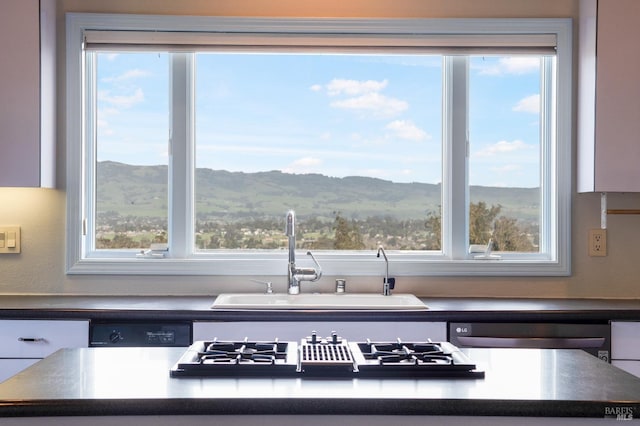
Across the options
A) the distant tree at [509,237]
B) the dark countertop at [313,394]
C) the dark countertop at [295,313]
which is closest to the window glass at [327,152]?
the distant tree at [509,237]

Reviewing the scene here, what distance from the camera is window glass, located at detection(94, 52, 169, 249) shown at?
318 centimetres

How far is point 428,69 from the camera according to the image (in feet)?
10.6

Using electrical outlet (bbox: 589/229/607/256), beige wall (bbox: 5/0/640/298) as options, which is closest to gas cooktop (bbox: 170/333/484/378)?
beige wall (bbox: 5/0/640/298)

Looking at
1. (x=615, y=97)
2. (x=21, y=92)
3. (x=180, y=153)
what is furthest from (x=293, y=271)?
(x=615, y=97)

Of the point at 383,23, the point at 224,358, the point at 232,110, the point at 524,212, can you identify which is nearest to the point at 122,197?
the point at 232,110

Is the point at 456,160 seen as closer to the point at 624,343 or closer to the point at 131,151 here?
the point at 624,343

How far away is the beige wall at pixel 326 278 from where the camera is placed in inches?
A: 120

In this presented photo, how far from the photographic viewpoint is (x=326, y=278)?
3.09m

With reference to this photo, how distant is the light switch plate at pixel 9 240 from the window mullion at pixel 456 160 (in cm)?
225

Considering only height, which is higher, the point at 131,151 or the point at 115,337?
the point at 131,151

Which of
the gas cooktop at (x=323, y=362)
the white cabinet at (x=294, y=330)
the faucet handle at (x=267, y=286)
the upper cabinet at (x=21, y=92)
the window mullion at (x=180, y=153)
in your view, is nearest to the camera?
the gas cooktop at (x=323, y=362)

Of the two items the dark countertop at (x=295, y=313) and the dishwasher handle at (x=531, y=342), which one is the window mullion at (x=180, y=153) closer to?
the dark countertop at (x=295, y=313)

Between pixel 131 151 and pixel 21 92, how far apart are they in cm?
62

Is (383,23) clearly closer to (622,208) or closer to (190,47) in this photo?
(190,47)
